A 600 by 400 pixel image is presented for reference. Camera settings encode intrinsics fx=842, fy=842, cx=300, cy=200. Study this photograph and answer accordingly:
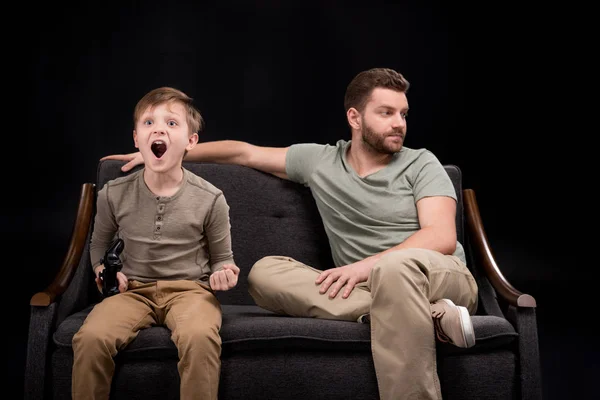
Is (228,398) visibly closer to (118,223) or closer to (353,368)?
(353,368)

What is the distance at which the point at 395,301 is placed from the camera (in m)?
2.52

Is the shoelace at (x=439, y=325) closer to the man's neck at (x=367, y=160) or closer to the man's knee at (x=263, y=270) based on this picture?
the man's knee at (x=263, y=270)

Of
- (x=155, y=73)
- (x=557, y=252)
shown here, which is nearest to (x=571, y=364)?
(x=557, y=252)

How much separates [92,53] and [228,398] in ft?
7.96

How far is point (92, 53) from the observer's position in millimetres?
4398

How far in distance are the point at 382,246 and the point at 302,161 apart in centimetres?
50

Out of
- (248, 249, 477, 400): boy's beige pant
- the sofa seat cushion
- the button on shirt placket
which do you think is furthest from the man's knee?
the button on shirt placket

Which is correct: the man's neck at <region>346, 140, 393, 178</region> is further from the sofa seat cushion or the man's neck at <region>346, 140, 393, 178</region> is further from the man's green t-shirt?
the sofa seat cushion

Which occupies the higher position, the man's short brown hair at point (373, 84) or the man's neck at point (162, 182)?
the man's short brown hair at point (373, 84)

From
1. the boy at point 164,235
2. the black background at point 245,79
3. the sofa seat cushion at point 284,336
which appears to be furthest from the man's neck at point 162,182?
the black background at point 245,79

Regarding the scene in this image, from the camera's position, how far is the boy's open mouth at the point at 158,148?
8.98 ft

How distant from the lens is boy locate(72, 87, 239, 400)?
261cm

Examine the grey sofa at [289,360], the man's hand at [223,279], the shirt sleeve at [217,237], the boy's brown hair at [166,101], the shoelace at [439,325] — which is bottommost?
the grey sofa at [289,360]

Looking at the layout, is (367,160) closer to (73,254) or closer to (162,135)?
(162,135)
